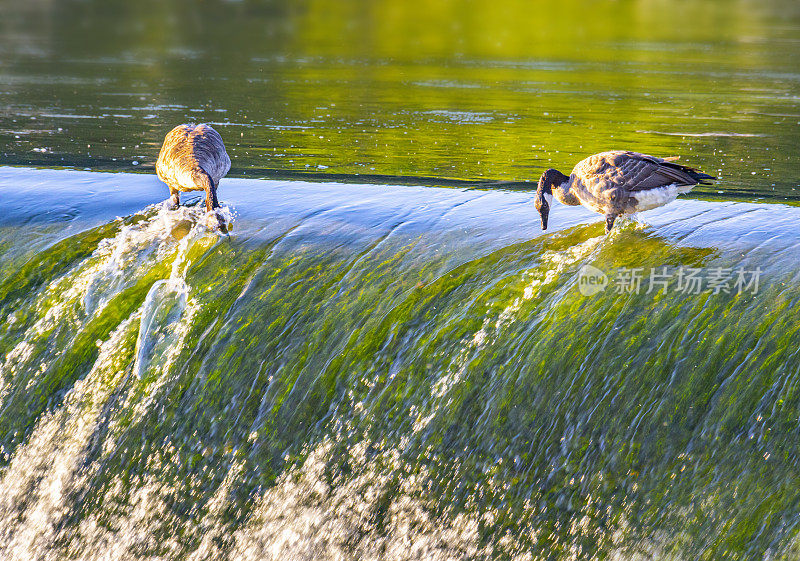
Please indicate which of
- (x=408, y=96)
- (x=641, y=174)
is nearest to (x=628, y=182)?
(x=641, y=174)

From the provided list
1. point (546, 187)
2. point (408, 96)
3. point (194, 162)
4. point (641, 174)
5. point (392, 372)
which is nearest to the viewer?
point (392, 372)

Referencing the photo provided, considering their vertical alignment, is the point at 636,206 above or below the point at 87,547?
above

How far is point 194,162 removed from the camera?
303 inches

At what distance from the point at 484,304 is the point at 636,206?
4.48 feet

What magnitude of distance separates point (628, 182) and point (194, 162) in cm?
352

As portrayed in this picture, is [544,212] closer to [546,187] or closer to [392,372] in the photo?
[546,187]

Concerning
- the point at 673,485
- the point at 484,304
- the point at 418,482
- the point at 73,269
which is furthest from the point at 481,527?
the point at 73,269

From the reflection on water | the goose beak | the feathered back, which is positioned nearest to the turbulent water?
the goose beak

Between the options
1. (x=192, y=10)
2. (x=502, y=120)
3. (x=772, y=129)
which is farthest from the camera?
(x=192, y=10)

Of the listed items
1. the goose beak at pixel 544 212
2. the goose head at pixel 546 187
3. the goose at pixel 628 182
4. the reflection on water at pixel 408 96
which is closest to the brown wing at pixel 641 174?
the goose at pixel 628 182

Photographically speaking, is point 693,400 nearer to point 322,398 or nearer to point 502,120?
point 322,398

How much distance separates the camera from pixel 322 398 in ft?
20.6

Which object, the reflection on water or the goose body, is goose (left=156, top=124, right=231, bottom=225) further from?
the reflection on water

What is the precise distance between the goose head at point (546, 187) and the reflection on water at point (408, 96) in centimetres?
307
